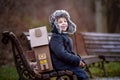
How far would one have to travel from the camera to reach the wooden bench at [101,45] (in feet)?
38.3

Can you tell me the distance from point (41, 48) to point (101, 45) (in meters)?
5.23

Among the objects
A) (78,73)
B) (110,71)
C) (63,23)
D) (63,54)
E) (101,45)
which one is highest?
(63,23)

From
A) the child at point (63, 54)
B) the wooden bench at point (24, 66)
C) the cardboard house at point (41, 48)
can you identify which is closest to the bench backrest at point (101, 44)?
the child at point (63, 54)

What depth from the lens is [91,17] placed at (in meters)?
29.1

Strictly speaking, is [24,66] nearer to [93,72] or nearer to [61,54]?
[61,54]

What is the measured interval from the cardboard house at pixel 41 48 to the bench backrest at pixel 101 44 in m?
4.73

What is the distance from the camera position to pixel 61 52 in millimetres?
6836

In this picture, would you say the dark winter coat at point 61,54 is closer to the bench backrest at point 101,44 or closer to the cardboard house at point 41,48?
the cardboard house at point 41,48

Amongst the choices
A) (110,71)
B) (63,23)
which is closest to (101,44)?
(110,71)

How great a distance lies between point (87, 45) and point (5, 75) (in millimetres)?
2822

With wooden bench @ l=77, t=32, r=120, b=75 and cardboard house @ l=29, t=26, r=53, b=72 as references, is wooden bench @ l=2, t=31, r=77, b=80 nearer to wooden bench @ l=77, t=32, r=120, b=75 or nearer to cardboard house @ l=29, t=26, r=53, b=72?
cardboard house @ l=29, t=26, r=53, b=72

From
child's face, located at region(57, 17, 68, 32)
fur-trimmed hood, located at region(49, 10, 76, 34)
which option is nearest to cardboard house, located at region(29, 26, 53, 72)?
fur-trimmed hood, located at region(49, 10, 76, 34)

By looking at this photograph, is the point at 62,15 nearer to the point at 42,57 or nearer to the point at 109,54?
the point at 42,57

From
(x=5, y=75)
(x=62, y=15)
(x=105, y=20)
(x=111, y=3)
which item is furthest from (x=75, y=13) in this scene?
(x=62, y=15)
